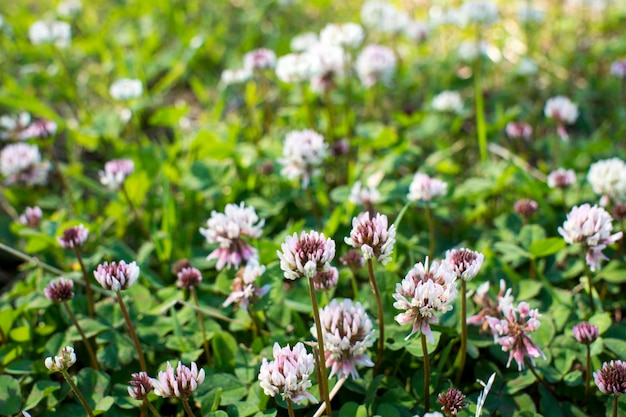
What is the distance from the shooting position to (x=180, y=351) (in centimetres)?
196

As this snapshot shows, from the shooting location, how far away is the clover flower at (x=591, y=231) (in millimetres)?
1703

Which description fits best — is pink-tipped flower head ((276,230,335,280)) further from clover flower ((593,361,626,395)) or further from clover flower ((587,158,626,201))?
clover flower ((587,158,626,201))

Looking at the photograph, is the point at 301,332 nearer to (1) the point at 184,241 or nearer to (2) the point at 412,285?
(2) the point at 412,285

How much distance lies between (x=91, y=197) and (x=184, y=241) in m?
0.86

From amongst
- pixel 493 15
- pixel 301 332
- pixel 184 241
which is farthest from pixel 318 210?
pixel 493 15

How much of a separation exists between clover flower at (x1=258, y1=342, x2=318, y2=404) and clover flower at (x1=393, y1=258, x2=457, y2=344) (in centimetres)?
23

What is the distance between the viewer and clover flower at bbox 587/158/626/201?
2111 mm

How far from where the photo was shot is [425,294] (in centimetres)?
144

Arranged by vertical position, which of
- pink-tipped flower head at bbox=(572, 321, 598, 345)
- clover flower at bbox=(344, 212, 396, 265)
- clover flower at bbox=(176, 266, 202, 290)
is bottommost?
pink-tipped flower head at bbox=(572, 321, 598, 345)

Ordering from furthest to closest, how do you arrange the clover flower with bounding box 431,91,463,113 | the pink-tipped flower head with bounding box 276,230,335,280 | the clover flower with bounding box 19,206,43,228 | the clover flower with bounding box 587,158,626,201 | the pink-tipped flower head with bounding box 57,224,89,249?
1. the clover flower with bounding box 431,91,463,113
2. the clover flower with bounding box 19,206,43,228
3. the clover flower with bounding box 587,158,626,201
4. the pink-tipped flower head with bounding box 57,224,89,249
5. the pink-tipped flower head with bounding box 276,230,335,280

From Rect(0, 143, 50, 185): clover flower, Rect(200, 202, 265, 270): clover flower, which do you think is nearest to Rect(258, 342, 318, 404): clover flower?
Rect(200, 202, 265, 270): clover flower

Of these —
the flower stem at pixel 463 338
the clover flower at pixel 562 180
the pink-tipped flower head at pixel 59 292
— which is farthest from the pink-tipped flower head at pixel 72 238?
the clover flower at pixel 562 180

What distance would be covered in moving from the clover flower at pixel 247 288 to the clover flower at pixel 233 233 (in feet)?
0.16

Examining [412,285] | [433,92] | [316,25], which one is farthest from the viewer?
[316,25]
